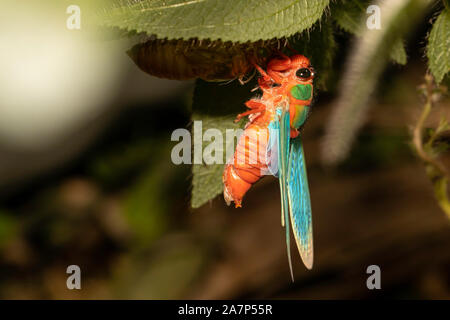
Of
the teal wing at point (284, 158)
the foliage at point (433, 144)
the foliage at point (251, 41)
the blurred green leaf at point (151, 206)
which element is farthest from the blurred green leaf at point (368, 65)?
the blurred green leaf at point (151, 206)

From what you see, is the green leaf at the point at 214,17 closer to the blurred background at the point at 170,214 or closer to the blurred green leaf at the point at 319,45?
the blurred green leaf at the point at 319,45

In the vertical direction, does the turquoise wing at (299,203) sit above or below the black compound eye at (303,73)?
below

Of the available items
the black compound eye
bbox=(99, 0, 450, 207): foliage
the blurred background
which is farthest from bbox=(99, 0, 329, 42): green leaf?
the blurred background

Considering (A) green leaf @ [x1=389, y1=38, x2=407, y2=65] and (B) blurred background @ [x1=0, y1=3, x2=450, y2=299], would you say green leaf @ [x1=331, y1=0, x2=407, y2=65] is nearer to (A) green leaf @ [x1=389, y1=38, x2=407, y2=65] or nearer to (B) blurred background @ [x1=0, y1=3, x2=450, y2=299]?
(A) green leaf @ [x1=389, y1=38, x2=407, y2=65]

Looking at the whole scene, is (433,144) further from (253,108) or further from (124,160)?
(124,160)

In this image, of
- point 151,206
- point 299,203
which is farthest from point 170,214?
point 299,203
